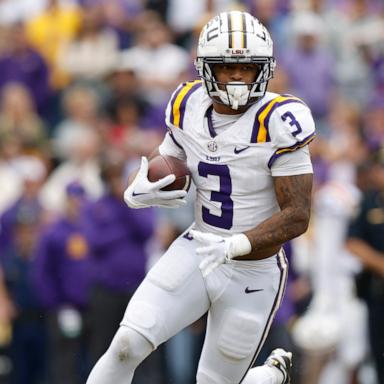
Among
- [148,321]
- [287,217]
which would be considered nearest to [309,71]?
[287,217]

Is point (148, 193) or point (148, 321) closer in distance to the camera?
point (148, 321)

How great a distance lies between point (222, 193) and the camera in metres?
6.56

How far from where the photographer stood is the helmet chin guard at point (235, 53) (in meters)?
6.41

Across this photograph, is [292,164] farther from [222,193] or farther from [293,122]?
[222,193]

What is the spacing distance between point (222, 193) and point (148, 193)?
361 mm

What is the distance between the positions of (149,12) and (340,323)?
4.77 m

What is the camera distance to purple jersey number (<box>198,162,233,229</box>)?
6.52 metres

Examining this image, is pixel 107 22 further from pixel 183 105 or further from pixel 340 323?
pixel 183 105

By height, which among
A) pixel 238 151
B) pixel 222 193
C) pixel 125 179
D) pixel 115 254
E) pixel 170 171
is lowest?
pixel 115 254

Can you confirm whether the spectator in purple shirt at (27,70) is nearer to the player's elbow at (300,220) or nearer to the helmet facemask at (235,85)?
the helmet facemask at (235,85)

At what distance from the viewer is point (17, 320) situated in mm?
10828

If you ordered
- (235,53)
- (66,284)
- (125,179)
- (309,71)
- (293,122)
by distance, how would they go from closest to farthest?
(293,122) < (235,53) < (125,179) < (66,284) < (309,71)

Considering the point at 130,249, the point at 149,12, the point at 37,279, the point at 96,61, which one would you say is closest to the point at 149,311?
the point at 130,249

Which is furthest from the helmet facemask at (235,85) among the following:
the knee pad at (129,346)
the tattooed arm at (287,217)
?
the knee pad at (129,346)
